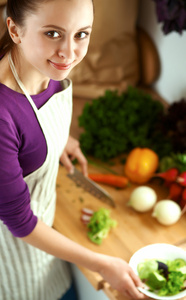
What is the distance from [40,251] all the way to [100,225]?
0.61 feet

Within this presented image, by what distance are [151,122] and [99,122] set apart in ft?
0.63

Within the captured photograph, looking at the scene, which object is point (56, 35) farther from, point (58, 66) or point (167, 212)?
point (167, 212)

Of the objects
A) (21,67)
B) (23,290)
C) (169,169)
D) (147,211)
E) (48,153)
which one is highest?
(21,67)

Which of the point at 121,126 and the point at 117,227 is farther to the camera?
the point at 121,126

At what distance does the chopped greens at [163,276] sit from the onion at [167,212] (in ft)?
0.55

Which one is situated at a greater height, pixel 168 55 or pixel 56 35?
pixel 56 35

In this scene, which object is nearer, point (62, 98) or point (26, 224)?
point (26, 224)

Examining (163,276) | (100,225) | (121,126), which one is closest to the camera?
(163,276)

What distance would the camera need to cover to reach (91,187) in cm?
116

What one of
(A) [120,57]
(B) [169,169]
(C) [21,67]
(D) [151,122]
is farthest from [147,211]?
(A) [120,57]

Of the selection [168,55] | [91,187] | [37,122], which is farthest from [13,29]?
[168,55]

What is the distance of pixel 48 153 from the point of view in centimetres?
83

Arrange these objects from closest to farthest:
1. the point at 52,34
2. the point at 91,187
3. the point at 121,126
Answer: the point at 52,34
the point at 91,187
the point at 121,126

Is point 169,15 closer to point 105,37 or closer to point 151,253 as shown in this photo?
point 105,37
